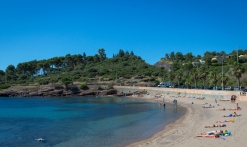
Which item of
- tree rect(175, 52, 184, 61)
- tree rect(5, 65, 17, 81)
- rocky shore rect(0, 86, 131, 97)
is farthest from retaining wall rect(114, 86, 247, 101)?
tree rect(5, 65, 17, 81)

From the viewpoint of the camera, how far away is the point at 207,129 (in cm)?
2891

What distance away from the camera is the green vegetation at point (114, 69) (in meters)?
123

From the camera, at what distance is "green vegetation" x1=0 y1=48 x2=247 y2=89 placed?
123312 millimetres

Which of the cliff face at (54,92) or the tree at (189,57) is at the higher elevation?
the tree at (189,57)

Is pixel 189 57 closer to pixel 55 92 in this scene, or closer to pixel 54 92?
pixel 55 92

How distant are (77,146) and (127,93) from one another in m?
78.4

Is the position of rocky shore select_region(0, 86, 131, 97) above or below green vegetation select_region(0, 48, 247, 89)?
below

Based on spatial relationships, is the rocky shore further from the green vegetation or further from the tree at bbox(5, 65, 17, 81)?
the tree at bbox(5, 65, 17, 81)

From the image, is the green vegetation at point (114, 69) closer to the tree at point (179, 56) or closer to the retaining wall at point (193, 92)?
the tree at point (179, 56)

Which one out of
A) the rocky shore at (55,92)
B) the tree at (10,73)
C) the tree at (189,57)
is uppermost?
the tree at (189,57)

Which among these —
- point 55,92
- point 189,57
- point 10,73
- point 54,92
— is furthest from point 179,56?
point 10,73

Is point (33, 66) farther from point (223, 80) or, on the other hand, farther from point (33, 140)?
point (33, 140)

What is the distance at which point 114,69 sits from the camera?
15700 cm

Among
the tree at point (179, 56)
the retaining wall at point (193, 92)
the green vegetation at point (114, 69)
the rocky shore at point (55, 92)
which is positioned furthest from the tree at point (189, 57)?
the rocky shore at point (55, 92)
